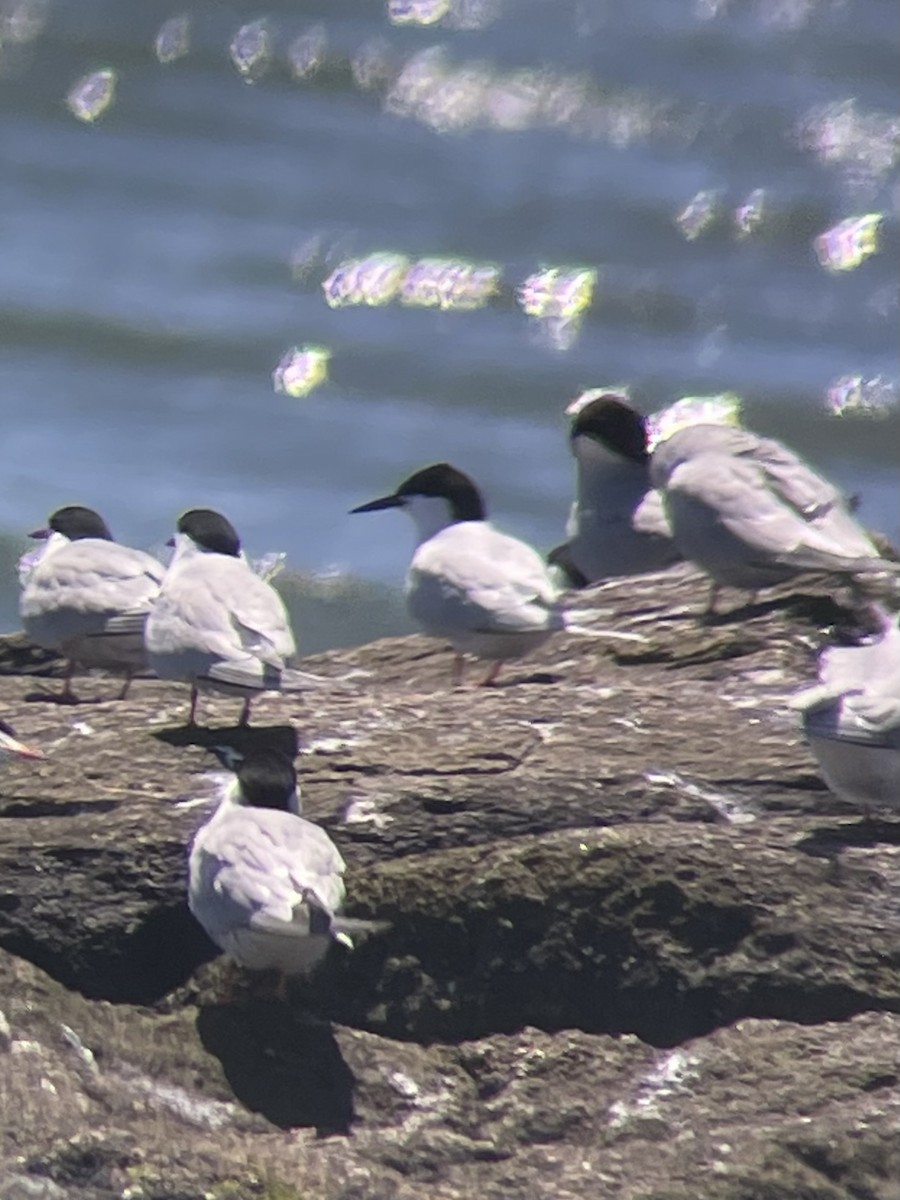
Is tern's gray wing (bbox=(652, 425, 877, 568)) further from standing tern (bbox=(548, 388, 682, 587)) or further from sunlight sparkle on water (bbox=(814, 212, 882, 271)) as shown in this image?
sunlight sparkle on water (bbox=(814, 212, 882, 271))

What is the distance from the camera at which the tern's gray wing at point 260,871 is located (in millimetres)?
5195

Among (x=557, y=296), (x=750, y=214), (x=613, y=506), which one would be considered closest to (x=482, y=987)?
(x=613, y=506)

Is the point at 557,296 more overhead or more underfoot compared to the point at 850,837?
more overhead

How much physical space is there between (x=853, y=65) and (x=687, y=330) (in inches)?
171

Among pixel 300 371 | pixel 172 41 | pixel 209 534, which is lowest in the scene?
pixel 209 534

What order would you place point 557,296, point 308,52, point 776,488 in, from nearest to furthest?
point 776,488 < point 557,296 < point 308,52

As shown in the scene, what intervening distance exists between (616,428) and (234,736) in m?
2.59

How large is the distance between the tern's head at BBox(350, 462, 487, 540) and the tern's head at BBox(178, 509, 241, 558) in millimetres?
1031

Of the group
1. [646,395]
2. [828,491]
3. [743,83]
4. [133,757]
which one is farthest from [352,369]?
[133,757]

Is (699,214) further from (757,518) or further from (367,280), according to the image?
(757,518)

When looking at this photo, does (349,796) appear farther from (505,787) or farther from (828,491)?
(828,491)

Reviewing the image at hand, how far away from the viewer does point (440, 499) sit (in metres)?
8.15

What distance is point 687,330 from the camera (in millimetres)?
17141

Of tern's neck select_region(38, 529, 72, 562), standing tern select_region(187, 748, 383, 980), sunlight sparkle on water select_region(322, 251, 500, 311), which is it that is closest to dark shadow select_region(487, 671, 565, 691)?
tern's neck select_region(38, 529, 72, 562)
